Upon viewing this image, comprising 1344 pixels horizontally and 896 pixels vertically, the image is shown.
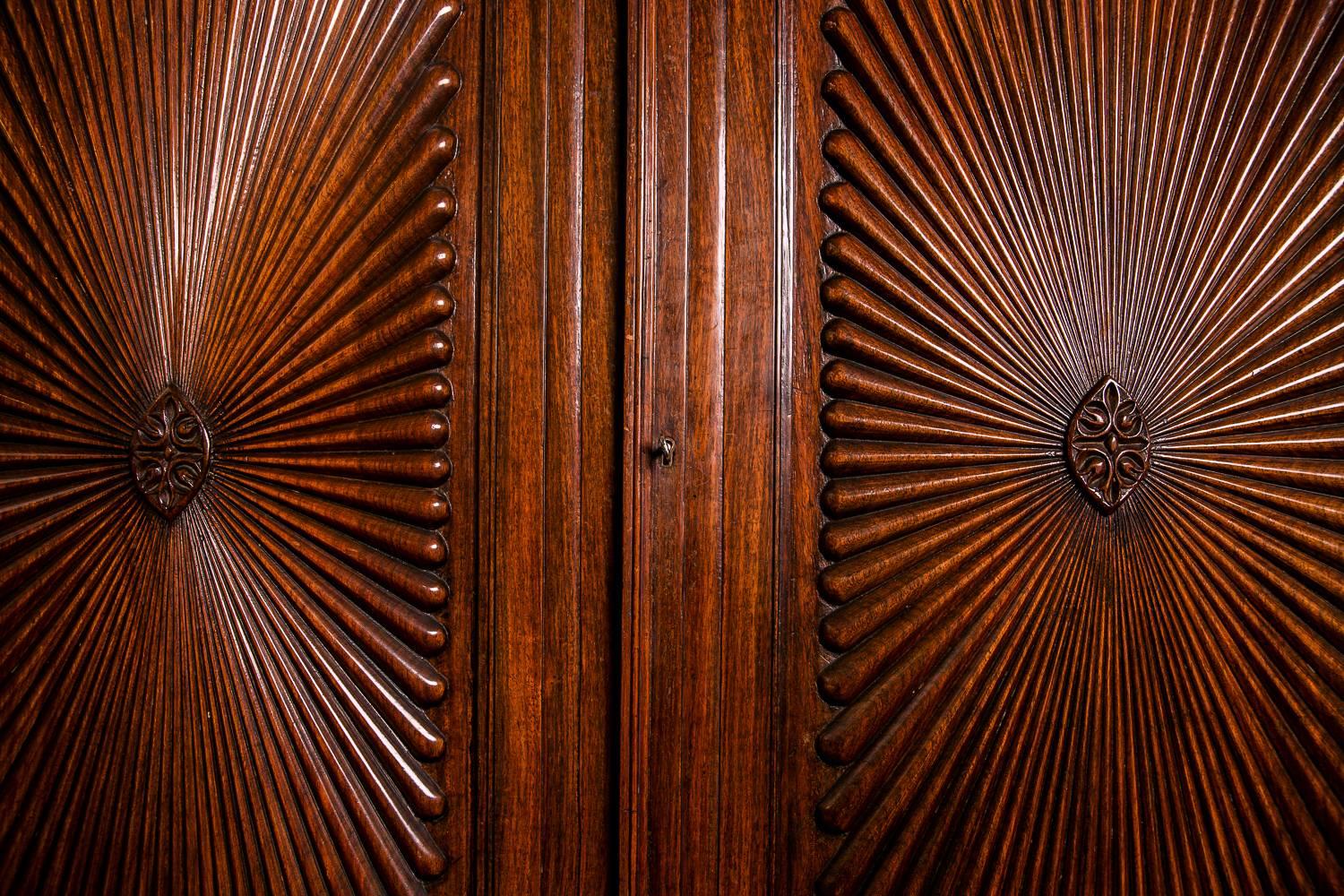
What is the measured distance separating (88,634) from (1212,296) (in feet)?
3.32

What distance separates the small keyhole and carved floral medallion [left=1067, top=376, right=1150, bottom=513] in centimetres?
34

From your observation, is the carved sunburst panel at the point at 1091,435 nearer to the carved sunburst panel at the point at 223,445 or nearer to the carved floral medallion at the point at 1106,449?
the carved floral medallion at the point at 1106,449

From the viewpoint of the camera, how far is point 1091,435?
0.72 metres

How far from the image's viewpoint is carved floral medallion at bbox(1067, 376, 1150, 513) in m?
0.72

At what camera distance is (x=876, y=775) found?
0.70 meters

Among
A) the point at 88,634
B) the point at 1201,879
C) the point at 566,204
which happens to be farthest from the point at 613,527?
the point at 1201,879

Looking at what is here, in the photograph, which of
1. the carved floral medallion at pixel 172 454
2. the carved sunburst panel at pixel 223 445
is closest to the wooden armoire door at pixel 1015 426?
the carved sunburst panel at pixel 223 445

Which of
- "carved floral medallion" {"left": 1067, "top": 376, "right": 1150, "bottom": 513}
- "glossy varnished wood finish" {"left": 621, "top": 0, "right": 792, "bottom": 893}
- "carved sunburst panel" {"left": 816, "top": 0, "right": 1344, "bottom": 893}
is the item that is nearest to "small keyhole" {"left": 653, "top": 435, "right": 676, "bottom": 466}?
"glossy varnished wood finish" {"left": 621, "top": 0, "right": 792, "bottom": 893}

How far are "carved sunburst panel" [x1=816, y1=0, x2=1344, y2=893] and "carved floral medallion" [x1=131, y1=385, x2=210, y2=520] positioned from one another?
533 millimetres

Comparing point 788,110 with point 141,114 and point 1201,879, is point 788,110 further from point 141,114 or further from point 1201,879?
point 1201,879

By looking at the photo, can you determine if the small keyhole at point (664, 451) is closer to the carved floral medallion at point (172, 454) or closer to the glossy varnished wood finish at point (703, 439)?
the glossy varnished wood finish at point (703, 439)

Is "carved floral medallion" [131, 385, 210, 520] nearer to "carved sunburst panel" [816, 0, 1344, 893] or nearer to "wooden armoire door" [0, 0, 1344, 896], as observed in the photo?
"wooden armoire door" [0, 0, 1344, 896]

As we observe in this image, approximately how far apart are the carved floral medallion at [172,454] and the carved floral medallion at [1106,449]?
74cm

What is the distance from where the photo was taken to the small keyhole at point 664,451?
67cm
